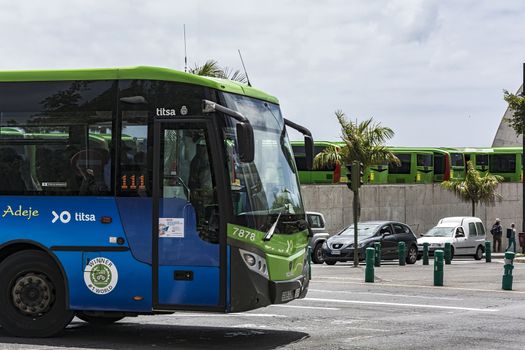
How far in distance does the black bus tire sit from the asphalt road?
20 centimetres

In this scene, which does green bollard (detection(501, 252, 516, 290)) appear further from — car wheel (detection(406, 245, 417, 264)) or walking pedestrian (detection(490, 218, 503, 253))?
walking pedestrian (detection(490, 218, 503, 253))

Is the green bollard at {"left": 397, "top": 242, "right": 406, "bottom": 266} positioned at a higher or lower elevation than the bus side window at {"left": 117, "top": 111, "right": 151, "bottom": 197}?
lower

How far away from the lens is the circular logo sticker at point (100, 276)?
1218cm

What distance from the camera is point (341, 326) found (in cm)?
1409

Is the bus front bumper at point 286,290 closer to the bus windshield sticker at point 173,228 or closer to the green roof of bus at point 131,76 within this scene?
the bus windshield sticker at point 173,228

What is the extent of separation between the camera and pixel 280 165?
1283cm

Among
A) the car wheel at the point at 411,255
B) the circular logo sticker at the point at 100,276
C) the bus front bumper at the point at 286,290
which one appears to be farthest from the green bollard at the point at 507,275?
the car wheel at the point at 411,255

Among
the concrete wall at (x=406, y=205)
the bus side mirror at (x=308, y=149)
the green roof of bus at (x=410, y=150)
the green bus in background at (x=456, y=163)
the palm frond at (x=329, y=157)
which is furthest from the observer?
the green bus in background at (x=456, y=163)

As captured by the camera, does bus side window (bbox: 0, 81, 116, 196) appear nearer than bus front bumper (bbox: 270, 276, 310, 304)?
No

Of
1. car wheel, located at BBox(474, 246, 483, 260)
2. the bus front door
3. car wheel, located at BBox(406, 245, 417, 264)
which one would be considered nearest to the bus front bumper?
the bus front door

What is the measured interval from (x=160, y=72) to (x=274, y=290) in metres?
2.91

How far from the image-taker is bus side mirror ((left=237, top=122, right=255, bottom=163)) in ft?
37.4

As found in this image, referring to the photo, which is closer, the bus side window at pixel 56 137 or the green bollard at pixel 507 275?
the bus side window at pixel 56 137

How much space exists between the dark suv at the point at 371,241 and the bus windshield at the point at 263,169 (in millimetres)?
20867
